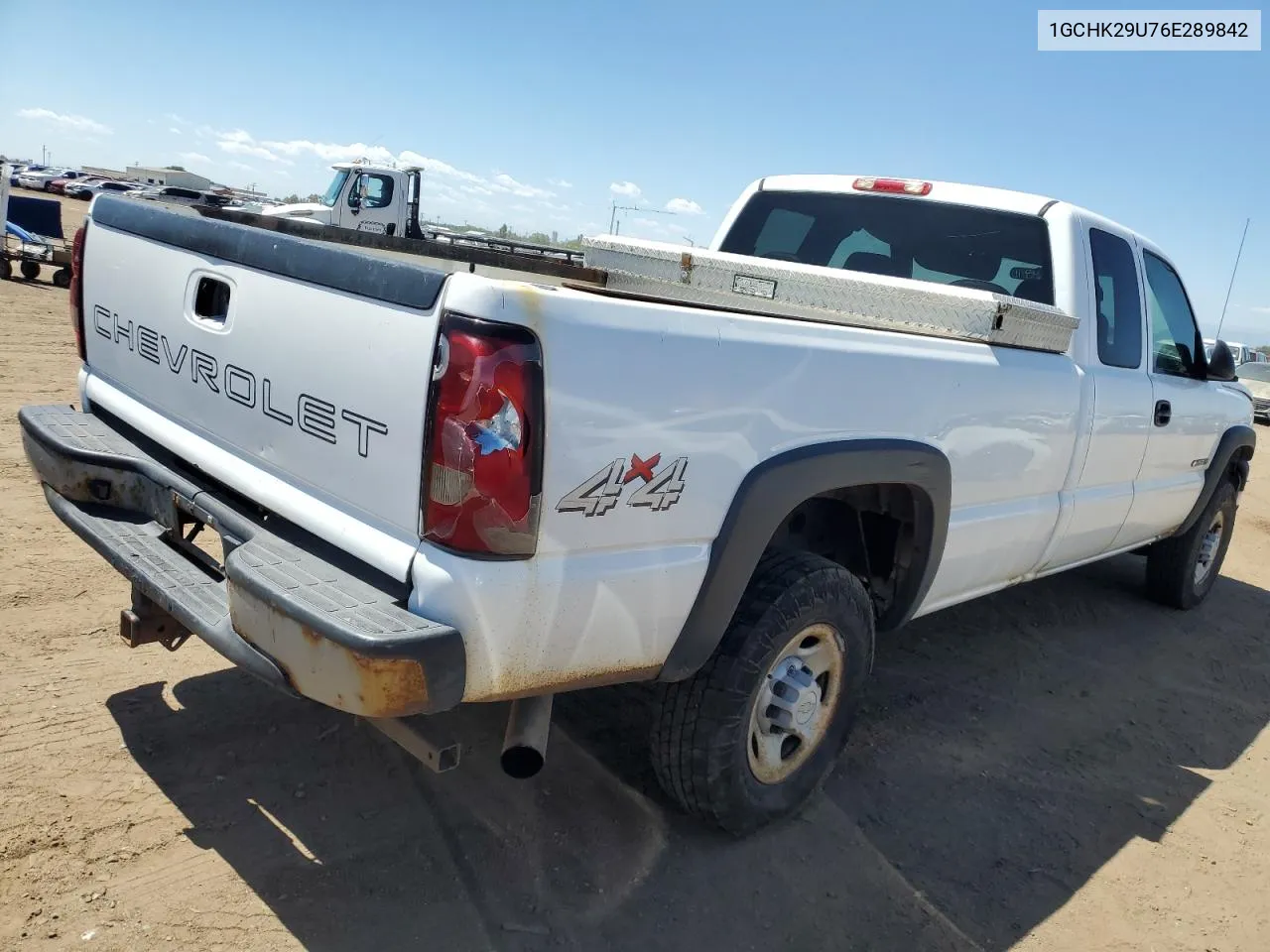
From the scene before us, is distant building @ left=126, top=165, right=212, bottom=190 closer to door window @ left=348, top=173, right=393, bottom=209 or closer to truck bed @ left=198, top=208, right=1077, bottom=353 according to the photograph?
door window @ left=348, top=173, right=393, bottom=209

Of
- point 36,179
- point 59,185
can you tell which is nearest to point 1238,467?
point 59,185

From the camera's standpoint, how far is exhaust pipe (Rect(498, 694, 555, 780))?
2.45 metres

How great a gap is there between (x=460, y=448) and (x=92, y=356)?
76.1 inches

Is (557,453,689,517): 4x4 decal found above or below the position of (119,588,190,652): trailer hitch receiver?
above

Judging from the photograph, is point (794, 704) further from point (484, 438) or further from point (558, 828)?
point (484, 438)

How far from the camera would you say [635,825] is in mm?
2955

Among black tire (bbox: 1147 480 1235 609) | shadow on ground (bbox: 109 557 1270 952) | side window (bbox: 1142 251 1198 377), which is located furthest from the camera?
black tire (bbox: 1147 480 1235 609)

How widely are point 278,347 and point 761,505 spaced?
125 centimetres

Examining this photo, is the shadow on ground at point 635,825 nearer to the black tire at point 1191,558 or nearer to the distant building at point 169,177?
the black tire at point 1191,558

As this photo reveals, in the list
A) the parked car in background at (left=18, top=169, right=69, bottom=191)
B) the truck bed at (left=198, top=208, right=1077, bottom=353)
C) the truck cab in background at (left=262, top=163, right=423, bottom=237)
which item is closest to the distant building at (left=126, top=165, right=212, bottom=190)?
the parked car in background at (left=18, top=169, right=69, bottom=191)

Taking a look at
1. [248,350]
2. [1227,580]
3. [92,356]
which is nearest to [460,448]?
[248,350]

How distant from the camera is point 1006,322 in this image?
327 centimetres

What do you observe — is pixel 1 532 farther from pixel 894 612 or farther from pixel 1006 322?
pixel 1006 322

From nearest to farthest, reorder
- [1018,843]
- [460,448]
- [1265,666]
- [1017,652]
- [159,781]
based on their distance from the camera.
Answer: [460,448]
[159,781]
[1018,843]
[1017,652]
[1265,666]
